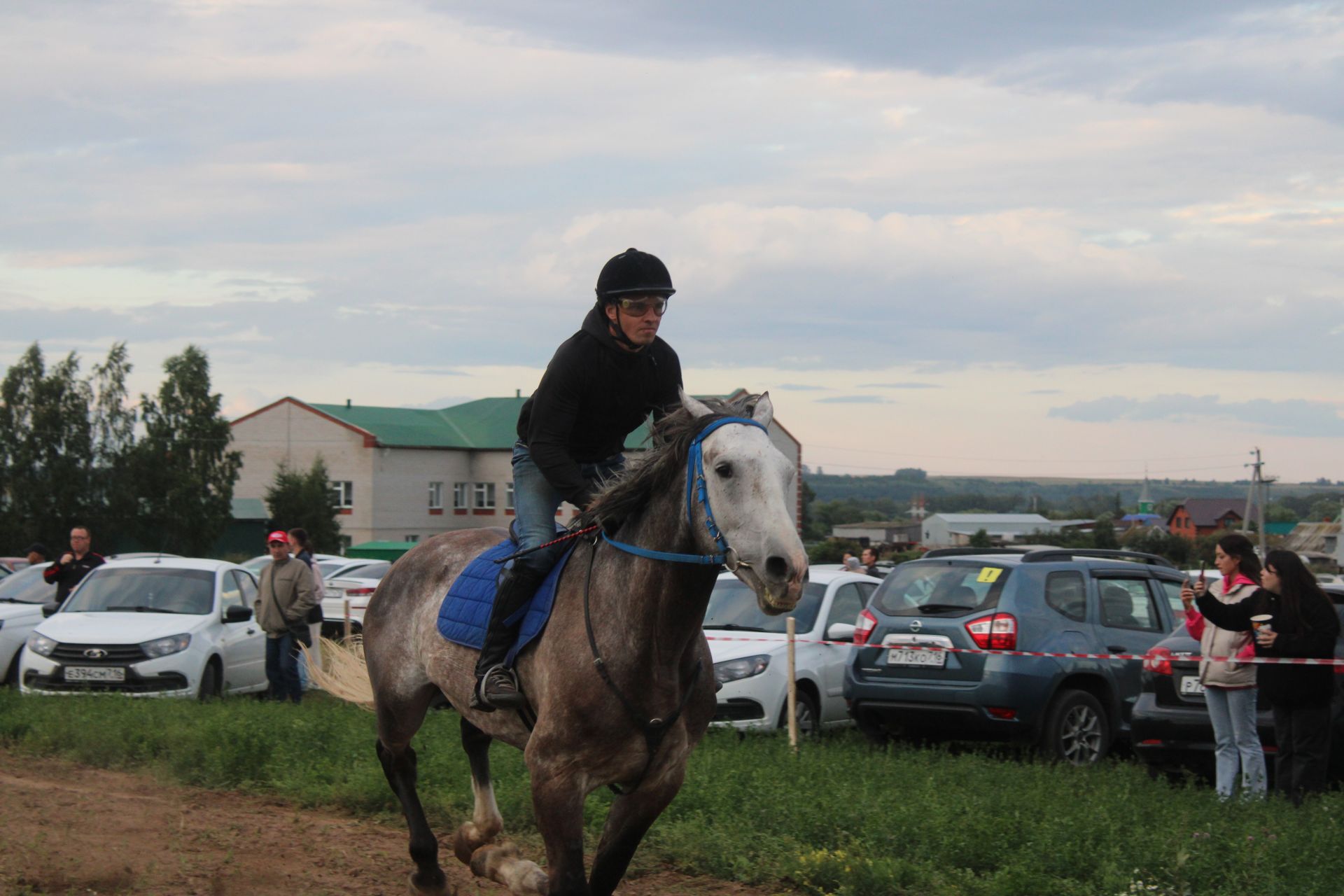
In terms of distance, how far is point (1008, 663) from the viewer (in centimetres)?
1098

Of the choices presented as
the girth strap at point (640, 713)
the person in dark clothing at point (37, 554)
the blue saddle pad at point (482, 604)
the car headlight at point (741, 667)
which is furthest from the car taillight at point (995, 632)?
the person in dark clothing at point (37, 554)

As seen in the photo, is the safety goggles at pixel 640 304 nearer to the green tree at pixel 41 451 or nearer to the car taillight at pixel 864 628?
the car taillight at pixel 864 628

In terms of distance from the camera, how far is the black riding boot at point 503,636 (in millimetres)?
5410

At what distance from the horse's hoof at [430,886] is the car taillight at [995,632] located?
5.68 metres

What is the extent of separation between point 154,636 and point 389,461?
66.8 m

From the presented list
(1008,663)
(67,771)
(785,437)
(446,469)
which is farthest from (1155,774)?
(785,437)

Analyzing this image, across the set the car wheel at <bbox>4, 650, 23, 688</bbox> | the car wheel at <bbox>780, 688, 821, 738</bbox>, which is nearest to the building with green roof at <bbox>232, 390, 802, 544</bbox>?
the car wheel at <bbox>4, 650, 23, 688</bbox>

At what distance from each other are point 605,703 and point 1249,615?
585 centimetres

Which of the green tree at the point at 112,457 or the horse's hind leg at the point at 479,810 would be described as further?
the green tree at the point at 112,457

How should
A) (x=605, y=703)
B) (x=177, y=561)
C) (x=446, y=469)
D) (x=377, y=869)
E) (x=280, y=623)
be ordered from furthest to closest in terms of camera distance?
(x=446, y=469) → (x=177, y=561) → (x=280, y=623) → (x=377, y=869) → (x=605, y=703)

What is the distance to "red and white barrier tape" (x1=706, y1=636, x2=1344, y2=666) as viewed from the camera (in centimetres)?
872

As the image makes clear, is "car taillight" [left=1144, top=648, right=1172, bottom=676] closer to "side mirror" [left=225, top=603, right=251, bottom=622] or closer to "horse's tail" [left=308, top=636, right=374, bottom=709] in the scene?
"horse's tail" [left=308, top=636, right=374, bottom=709]

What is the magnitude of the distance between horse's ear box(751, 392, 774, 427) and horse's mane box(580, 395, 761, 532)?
0.02m

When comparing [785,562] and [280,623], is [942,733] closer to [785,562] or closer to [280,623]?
[280,623]
